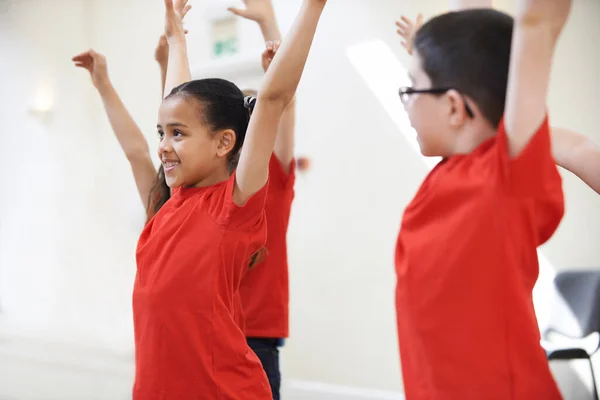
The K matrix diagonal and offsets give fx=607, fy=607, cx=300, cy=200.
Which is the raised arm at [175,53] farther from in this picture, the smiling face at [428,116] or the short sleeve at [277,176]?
the smiling face at [428,116]

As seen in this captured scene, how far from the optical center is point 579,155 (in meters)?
1.17

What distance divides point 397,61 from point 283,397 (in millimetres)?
2100

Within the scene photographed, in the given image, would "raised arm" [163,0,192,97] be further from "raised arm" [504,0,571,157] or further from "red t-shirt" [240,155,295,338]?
"raised arm" [504,0,571,157]

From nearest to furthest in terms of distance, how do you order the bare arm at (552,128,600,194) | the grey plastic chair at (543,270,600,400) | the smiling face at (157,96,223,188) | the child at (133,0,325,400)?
the bare arm at (552,128,600,194) → the child at (133,0,325,400) → the smiling face at (157,96,223,188) → the grey plastic chair at (543,270,600,400)

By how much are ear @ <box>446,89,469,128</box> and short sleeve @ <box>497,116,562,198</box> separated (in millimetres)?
76

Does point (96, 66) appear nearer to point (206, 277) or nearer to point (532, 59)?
point (206, 277)

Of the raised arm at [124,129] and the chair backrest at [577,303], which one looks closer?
the raised arm at [124,129]

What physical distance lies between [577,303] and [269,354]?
175 centimetres

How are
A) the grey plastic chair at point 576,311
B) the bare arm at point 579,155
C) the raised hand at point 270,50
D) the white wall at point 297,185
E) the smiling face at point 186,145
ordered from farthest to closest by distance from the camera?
the white wall at point 297,185
the grey plastic chair at point 576,311
the raised hand at point 270,50
the smiling face at point 186,145
the bare arm at point 579,155

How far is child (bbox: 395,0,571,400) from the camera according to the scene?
0.86m

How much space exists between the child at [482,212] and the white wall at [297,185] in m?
2.31

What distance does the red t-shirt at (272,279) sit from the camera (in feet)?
5.90

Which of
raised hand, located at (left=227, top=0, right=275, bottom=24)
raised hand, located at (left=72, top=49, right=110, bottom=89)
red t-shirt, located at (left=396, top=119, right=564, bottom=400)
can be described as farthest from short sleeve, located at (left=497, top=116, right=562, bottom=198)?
raised hand, located at (left=72, top=49, right=110, bottom=89)

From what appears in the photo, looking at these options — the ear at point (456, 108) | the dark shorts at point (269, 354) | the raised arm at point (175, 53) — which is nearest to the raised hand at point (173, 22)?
the raised arm at point (175, 53)
